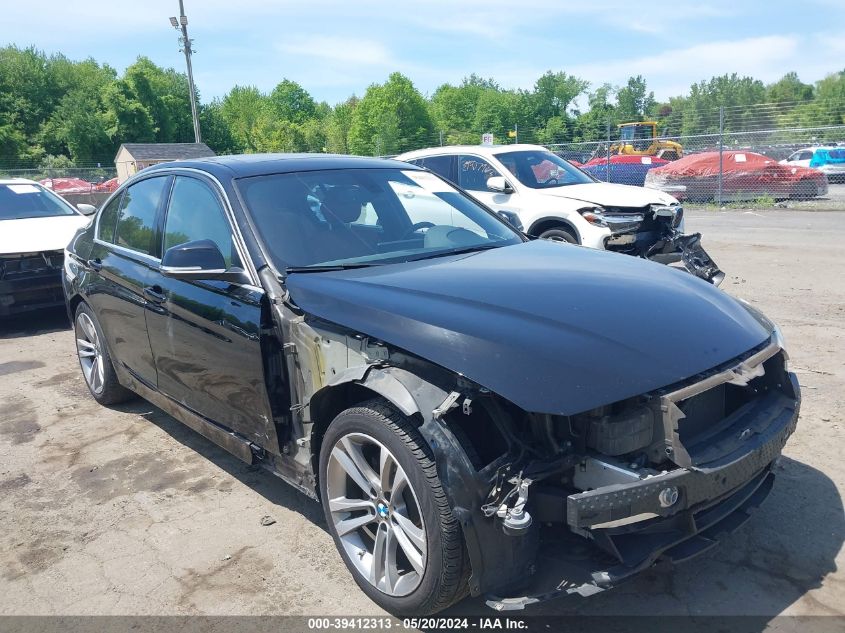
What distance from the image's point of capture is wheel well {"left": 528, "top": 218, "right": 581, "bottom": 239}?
8.88m

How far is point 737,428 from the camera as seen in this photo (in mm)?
2729

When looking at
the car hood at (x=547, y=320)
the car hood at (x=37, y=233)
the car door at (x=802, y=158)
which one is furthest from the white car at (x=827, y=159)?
the car hood at (x=547, y=320)

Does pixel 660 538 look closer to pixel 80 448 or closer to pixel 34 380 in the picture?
pixel 80 448

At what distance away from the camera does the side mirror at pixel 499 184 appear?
30.7 feet

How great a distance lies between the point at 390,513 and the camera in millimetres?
2750

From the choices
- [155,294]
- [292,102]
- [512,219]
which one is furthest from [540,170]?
[292,102]

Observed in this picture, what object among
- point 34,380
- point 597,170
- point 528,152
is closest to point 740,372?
point 34,380

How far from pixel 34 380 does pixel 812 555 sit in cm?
607

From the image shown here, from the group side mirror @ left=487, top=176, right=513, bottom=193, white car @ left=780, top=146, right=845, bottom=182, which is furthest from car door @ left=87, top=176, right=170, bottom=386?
white car @ left=780, top=146, right=845, bottom=182

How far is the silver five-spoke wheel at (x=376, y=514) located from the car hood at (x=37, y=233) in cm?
570

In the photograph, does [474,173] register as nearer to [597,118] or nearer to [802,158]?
[802,158]

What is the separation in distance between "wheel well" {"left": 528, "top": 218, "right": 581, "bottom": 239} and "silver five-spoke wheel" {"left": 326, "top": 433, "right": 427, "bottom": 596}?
6.44 metres

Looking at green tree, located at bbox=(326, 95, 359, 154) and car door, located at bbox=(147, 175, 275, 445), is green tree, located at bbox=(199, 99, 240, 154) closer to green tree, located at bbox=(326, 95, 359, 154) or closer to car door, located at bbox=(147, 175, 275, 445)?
green tree, located at bbox=(326, 95, 359, 154)

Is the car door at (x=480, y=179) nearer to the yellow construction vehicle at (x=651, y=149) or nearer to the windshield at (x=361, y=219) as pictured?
the windshield at (x=361, y=219)
